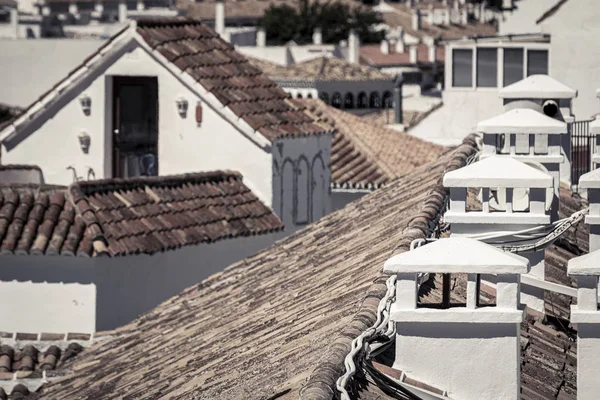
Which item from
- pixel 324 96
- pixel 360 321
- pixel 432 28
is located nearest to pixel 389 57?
pixel 432 28

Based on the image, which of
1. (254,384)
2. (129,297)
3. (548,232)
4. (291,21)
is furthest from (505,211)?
(291,21)

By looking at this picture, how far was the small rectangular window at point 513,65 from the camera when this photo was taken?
124 feet

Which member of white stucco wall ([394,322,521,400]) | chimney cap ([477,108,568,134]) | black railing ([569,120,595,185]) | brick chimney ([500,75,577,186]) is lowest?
white stucco wall ([394,322,521,400])

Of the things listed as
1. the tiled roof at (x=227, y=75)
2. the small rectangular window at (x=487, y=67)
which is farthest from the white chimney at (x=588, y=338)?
the small rectangular window at (x=487, y=67)

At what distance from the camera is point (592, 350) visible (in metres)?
8.96

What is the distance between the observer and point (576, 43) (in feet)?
114

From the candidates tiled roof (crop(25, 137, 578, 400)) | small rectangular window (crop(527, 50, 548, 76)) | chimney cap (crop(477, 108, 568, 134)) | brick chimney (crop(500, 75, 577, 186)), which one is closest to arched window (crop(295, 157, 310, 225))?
tiled roof (crop(25, 137, 578, 400))

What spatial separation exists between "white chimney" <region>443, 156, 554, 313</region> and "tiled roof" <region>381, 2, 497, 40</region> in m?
132

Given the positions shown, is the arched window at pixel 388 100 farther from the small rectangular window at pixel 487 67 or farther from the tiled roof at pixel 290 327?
the tiled roof at pixel 290 327

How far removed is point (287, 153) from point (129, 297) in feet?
16.7

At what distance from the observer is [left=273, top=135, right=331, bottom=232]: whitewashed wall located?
85.1 ft

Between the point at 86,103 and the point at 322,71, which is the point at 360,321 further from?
the point at 322,71

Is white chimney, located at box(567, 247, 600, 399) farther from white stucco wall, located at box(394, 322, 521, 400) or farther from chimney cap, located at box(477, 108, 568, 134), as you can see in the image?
chimney cap, located at box(477, 108, 568, 134)

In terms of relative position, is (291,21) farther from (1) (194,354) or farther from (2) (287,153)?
(1) (194,354)
